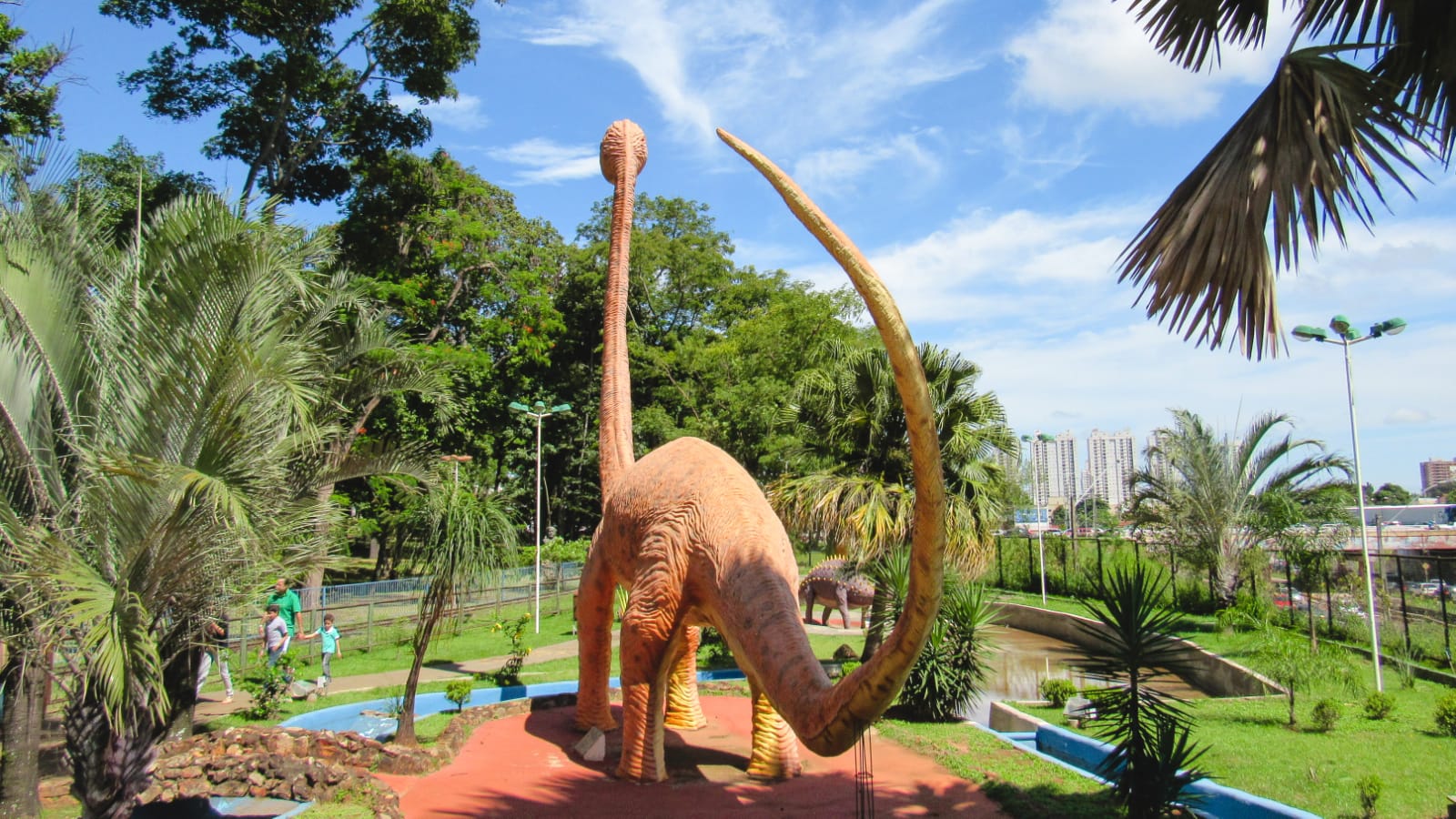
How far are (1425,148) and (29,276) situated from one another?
7.68 m

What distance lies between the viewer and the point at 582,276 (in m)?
34.1

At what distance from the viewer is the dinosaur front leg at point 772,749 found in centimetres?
805

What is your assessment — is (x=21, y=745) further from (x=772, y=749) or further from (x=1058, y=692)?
(x=1058, y=692)

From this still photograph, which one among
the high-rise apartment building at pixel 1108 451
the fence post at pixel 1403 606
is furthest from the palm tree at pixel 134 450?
the high-rise apartment building at pixel 1108 451

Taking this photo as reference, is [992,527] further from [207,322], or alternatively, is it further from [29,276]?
[29,276]

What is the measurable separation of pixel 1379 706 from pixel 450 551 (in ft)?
33.2

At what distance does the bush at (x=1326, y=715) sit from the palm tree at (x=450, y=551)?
8827mm

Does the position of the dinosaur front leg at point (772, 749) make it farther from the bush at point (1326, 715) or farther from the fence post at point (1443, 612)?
the fence post at point (1443, 612)

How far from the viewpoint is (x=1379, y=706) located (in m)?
9.76

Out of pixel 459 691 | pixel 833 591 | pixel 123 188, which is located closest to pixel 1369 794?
pixel 459 691

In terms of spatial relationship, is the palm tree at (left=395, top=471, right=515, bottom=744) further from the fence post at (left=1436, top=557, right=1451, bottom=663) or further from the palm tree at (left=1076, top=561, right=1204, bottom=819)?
the fence post at (left=1436, top=557, right=1451, bottom=663)

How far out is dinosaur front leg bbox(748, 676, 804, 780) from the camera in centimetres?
805

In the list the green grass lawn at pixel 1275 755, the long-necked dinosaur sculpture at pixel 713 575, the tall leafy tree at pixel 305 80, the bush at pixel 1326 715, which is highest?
the tall leafy tree at pixel 305 80

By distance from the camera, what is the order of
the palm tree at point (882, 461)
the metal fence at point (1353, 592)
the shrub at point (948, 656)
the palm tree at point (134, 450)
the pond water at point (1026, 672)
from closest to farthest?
the palm tree at point (134, 450), the shrub at point (948, 656), the palm tree at point (882, 461), the pond water at point (1026, 672), the metal fence at point (1353, 592)
